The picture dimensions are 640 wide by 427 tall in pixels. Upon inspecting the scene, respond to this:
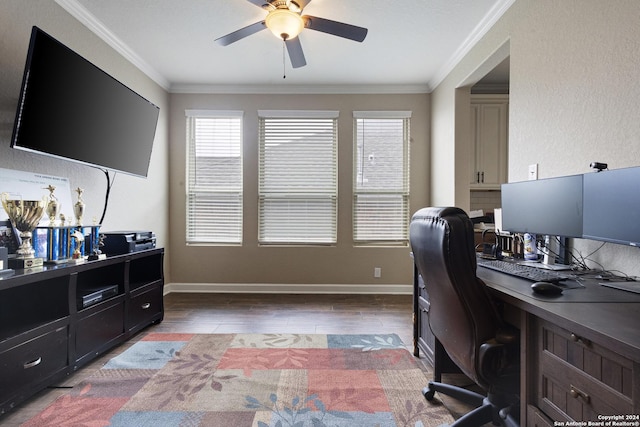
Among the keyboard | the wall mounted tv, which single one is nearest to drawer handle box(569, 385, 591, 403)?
the keyboard

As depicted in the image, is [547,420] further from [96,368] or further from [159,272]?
[159,272]

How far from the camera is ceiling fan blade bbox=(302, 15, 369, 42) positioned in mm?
2211

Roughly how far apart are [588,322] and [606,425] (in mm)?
266

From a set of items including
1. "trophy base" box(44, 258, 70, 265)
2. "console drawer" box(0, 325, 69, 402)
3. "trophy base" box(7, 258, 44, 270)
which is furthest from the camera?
"trophy base" box(44, 258, 70, 265)

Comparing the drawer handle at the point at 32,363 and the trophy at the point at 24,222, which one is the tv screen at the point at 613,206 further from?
the trophy at the point at 24,222

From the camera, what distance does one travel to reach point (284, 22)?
217 centimetres

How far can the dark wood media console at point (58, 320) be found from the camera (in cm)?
159

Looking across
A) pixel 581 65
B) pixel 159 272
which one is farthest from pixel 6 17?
pixel 581 65

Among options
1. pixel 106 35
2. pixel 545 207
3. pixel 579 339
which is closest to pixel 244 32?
pixel 106 35

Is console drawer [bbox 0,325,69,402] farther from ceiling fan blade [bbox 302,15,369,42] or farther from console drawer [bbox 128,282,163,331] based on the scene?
ceiling fan blade [bbox 302,15,369,42]

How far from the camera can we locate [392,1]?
7.88 ft

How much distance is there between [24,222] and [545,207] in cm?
304

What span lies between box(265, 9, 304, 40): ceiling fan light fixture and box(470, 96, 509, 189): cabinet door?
2429 mm

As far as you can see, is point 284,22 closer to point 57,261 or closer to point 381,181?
point 57,261
